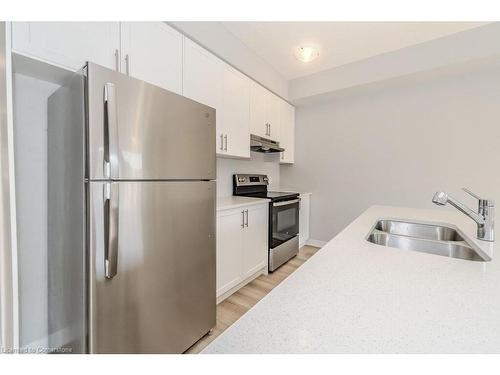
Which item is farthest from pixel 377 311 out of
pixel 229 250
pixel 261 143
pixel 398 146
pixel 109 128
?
pixel 398 146

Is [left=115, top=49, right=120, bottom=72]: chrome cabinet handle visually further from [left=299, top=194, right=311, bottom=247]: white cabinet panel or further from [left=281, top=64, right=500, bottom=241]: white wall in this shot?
[left=281, top=64, right=500, bottom=241]: white wall

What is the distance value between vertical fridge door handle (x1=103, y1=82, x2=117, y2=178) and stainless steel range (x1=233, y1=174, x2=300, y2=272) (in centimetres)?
175

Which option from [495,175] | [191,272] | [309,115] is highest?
[309,115]

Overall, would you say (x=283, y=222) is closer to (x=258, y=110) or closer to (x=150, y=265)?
(x=258, y=110)

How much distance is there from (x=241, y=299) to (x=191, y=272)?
2.94ft

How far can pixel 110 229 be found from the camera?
1.00m

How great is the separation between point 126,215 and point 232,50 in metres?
1.97

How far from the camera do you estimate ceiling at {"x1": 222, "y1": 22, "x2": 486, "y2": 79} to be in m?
2.10

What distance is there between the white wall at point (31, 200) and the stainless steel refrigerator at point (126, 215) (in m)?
0.06

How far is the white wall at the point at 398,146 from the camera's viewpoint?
7.93 feet

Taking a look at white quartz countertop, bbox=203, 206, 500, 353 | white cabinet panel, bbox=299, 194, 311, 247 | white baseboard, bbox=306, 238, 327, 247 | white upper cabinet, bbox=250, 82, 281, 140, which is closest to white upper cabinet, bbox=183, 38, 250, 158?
white upper cabinet, bbox=250, 82, 281, 140
